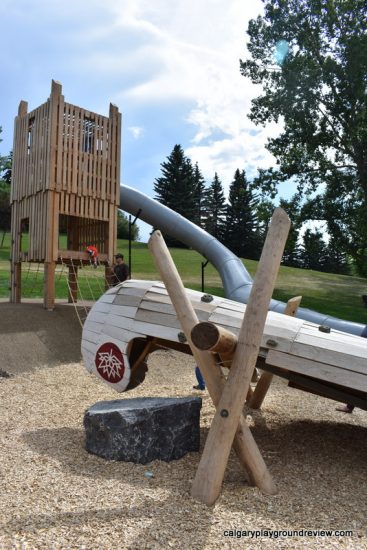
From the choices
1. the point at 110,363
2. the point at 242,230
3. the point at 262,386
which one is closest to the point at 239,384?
the point at 110,363

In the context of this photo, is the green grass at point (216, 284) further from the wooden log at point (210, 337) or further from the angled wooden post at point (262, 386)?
the wooden log at point (210, 337)

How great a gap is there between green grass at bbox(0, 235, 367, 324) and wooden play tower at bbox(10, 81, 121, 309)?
2320 mm

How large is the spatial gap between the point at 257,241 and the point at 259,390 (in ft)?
156

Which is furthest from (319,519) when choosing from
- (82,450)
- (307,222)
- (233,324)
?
(307,222)

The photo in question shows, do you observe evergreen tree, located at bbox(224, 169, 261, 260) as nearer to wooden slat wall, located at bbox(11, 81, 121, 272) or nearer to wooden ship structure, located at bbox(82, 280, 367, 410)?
wooden slat wall, located at bbox(11, 81, 121, 272)

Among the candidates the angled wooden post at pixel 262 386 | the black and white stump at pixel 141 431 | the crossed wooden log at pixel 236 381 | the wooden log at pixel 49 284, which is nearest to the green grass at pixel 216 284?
the wooden log at pixel 49 284

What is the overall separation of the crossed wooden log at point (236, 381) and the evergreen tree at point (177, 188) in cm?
5168

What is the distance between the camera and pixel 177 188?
188ft

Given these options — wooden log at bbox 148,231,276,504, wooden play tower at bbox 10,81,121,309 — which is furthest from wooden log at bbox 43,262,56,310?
wooden log at bbox 148,231,276,504

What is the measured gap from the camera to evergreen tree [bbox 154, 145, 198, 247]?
56.8m

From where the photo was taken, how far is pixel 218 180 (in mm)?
68812

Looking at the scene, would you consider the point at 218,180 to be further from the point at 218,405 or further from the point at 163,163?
the point at 218,405

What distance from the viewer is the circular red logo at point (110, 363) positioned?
6133 millimetres

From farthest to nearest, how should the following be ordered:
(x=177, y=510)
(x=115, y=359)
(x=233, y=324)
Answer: (x=115, y=359) → (x=233, y=324) → (x=177, y=510)
